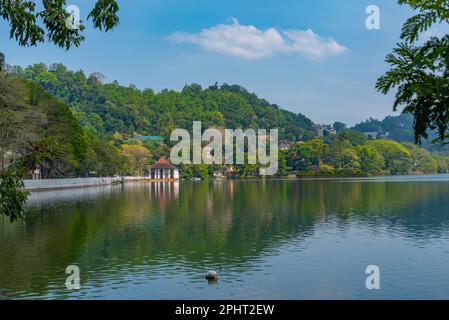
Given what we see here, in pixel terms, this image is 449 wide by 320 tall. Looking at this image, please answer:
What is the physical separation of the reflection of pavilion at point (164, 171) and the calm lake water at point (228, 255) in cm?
11927

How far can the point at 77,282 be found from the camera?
18.1 m

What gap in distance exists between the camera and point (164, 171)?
162 meters

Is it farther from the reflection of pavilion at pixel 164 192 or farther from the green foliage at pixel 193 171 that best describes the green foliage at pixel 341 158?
the reflection of pavilion at pixel 164 192

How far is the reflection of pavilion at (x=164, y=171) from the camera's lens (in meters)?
161

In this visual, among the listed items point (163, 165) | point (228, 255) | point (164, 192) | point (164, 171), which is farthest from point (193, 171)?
point (228, 255)

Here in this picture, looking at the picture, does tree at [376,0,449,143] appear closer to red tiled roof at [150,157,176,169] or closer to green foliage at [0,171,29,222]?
green foliage at [0,171,29,222]

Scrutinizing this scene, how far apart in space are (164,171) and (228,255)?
139 metres

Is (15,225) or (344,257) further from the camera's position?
(15,225)

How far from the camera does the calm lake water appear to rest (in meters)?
17.2

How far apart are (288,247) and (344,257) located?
316cm

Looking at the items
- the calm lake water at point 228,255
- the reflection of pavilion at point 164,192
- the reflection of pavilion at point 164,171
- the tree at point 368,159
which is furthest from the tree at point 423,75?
the tree at point 368,159

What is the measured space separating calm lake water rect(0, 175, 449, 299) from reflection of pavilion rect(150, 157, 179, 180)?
119 metres
